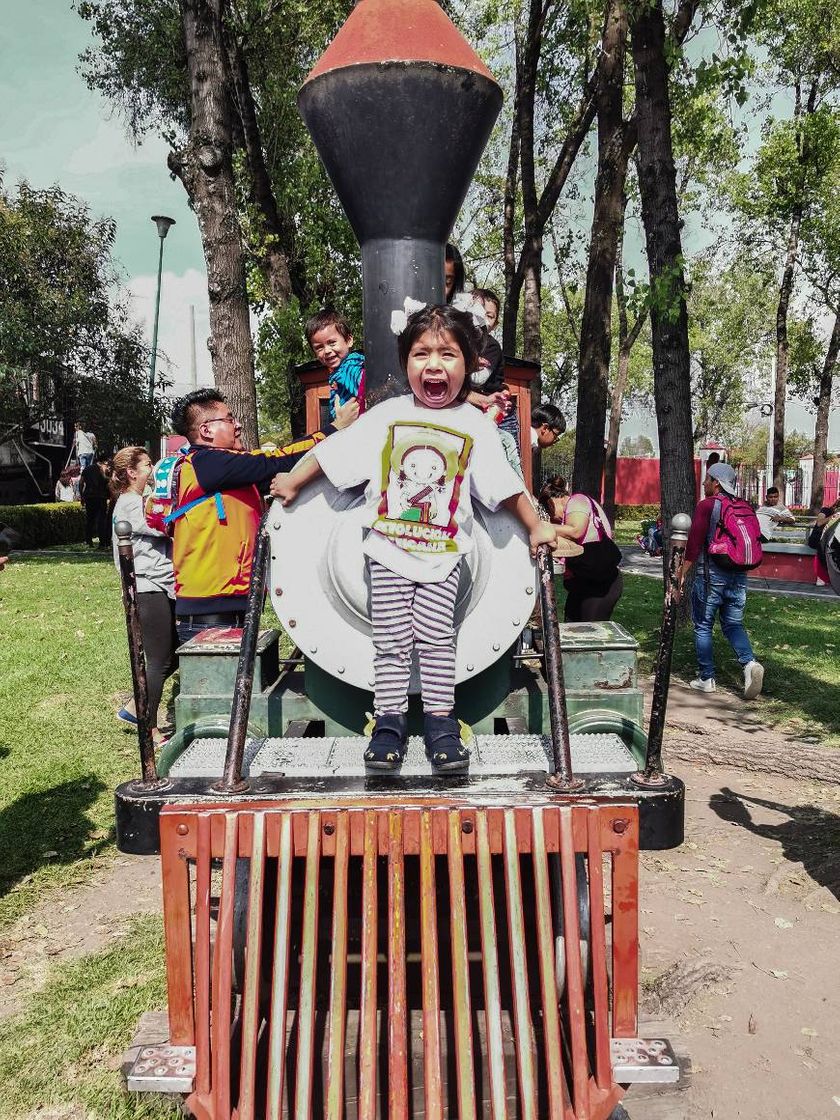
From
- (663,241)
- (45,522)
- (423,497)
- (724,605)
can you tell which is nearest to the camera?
(423,497)

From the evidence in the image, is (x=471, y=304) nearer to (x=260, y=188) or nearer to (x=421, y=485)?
(x=421, y=485)

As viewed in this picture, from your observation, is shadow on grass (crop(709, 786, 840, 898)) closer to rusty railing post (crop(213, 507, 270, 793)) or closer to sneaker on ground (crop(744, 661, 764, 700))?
sneaker on ground (crop(744, 661, 764, 700))

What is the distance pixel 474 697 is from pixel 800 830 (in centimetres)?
245

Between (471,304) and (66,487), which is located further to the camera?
(66,487)

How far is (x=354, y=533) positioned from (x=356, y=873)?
1043mm

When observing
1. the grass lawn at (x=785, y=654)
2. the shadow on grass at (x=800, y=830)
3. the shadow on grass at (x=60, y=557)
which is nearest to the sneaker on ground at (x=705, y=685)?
the grass lawn at (x=785, y=654)

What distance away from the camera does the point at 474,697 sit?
10.7 ft

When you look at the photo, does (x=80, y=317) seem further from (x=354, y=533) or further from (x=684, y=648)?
(x=354, y=533)

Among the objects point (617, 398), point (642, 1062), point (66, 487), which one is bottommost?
point (642, 1062)

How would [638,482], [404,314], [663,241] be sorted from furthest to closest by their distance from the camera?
[638,482], [663,241], [404,314]

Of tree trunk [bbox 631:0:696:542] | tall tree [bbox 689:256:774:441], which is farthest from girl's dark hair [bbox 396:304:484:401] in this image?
tall tree [bbox 689:256:774:441]

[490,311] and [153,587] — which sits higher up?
[490,311]

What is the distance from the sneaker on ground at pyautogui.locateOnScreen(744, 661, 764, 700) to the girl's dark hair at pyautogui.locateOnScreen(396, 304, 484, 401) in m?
5.10

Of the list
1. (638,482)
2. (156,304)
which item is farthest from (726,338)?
(156,304)
